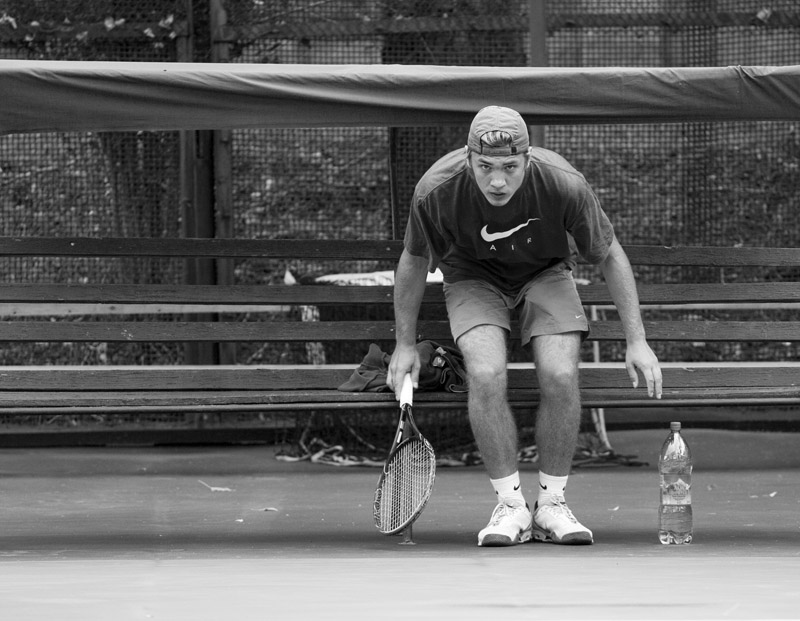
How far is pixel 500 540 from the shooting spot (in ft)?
13.9

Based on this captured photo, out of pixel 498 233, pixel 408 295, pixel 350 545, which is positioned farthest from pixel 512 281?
pixel 350 545

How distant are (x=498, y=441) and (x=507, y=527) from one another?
0.97 ft

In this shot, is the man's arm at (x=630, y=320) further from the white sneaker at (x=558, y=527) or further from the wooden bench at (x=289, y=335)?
the white sneaker at (x=558, y=527)

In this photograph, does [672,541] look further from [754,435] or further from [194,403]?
[754,435]

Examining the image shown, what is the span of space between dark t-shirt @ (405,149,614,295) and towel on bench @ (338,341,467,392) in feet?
1.12

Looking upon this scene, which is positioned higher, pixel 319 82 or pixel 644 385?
pixel 319 82

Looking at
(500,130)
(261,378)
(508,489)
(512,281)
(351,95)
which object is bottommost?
(508,489)

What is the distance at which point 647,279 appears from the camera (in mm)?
7688

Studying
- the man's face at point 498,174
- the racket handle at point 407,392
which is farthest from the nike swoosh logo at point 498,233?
the racket handle at point 407,392

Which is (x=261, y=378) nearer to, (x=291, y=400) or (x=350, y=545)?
(x=291, y=400)

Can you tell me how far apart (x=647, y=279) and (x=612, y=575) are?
4573 mm

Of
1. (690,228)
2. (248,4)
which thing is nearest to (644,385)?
(690,228)

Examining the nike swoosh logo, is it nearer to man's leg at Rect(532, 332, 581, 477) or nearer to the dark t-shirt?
the dark t-shirt

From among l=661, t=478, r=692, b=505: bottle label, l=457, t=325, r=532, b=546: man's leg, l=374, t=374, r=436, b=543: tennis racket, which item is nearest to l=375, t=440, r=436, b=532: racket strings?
l=374, t=374, r=436, b=543: tennis racket
